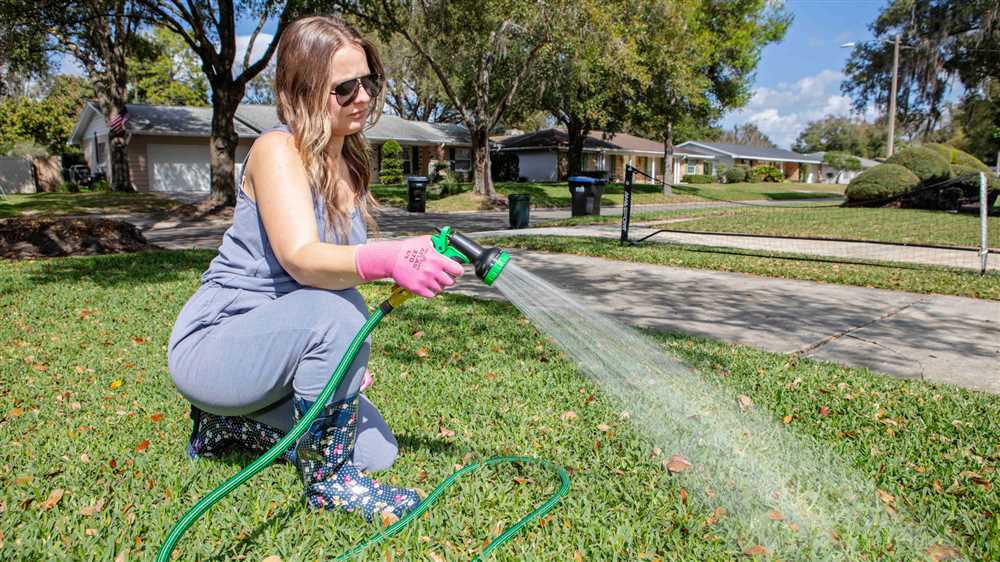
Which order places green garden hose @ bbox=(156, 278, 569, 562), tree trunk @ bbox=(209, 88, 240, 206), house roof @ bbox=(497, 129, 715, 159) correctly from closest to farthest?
green garden hose @ bbox=(156, 278, 569, 562)
tree trunk @ bbox=(209, 88, 240, 206)
house roof @ bbox=(497, 129, 715, 159)

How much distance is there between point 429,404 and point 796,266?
22.7 ft

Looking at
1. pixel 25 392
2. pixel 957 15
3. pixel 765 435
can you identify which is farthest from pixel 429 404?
pixel 957 15

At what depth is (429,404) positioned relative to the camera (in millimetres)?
3416

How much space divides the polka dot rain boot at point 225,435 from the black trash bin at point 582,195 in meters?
16.2

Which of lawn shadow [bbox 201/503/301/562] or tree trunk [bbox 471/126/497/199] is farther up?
tree trunk [bbox 471/126/497/199]

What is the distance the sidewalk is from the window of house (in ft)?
106

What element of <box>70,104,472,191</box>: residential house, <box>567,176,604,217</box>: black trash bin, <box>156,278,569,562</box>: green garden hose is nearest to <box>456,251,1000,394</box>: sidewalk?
<box>156,278,569,562</box>: green garden hose

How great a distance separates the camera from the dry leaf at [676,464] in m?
2.72

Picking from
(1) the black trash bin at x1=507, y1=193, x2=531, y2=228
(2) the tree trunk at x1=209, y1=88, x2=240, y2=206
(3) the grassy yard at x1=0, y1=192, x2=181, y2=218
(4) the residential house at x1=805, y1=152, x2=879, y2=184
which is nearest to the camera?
(1) the black trash bin at x1=507, y1=193, x2=531, y2=228

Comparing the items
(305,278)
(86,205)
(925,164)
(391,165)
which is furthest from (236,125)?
(305,278)

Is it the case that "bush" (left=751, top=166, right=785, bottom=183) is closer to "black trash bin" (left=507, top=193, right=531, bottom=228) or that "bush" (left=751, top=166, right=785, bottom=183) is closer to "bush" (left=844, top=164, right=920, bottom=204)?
"bush" (left=844, top=164, right=920, bottom=204)

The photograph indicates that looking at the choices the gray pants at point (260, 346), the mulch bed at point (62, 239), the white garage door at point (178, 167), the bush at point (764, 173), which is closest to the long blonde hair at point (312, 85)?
the gray pants at point (260, 346)

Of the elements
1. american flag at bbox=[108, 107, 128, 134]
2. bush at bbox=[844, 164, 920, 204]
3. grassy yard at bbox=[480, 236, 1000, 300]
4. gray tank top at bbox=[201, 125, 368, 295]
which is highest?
american flag at bbox=[108, 107, 128, 134]

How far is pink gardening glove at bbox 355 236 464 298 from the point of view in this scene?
1796 mm
